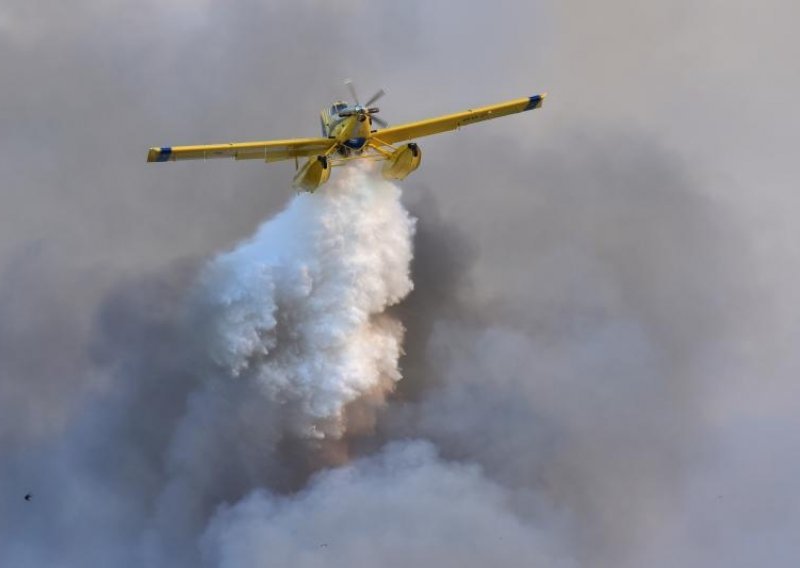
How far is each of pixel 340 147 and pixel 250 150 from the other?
479cm

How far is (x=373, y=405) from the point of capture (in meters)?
86.9

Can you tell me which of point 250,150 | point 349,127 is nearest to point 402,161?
point 349,127

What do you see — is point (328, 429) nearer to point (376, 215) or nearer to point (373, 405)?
point (373, 405)

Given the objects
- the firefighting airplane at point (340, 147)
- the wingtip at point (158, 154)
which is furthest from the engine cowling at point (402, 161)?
the wingtip at point (158, 154)

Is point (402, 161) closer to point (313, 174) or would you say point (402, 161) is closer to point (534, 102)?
point (313, 174)

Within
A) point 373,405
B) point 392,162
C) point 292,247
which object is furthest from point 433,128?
point 373,405

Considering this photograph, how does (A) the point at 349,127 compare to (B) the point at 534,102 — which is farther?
(B) the point at 534,102

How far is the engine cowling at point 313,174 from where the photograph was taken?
75562mm

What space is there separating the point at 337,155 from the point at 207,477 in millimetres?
22121

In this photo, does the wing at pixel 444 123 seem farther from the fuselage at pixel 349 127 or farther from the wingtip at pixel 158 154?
the wingtip at pixel 158 154

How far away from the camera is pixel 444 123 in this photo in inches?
3164

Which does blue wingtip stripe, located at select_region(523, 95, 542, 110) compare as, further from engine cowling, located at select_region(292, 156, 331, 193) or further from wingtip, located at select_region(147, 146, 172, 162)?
wingtip, located at select_region(147, 146, 172, 162)

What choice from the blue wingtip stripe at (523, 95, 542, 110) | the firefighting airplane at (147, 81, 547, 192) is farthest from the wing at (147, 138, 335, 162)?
the blue wingtip stripe at (523, 95, 542, 110)

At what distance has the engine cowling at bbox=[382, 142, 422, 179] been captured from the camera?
3012 inches
